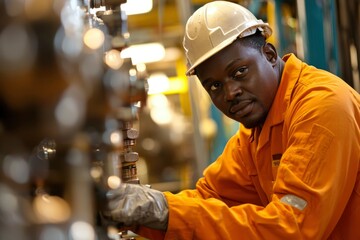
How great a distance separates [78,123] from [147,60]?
12.5 m

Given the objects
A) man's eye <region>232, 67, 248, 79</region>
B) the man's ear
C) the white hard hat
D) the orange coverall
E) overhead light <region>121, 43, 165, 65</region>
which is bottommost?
the orange coverall

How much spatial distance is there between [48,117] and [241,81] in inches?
71.5

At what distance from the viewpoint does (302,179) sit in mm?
2137

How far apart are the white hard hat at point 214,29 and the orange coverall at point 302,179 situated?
26cm

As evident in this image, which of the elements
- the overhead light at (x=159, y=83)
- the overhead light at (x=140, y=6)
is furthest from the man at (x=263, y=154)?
the overhead light at (x=159, y=83)

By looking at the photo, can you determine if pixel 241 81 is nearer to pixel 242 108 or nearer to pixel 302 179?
pixel 242 108

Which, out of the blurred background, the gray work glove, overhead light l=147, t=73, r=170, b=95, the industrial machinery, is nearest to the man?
the gray work glove

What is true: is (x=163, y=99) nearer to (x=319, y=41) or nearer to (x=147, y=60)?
(x=147, y=60)

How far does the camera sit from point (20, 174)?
73cm

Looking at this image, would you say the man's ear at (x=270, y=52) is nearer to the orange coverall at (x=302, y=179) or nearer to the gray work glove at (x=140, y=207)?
the orange coverall at (x=302, y=179)

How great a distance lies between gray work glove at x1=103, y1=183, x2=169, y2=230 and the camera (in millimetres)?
1700

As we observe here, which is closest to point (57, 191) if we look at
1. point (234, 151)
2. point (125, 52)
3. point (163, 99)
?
point (125, 52)

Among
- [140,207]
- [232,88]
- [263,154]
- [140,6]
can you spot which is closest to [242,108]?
[232,88]

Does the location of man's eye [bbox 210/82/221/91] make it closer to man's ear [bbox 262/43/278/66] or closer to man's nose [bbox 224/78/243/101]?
man's nose [bbox 224/78/243/101]
